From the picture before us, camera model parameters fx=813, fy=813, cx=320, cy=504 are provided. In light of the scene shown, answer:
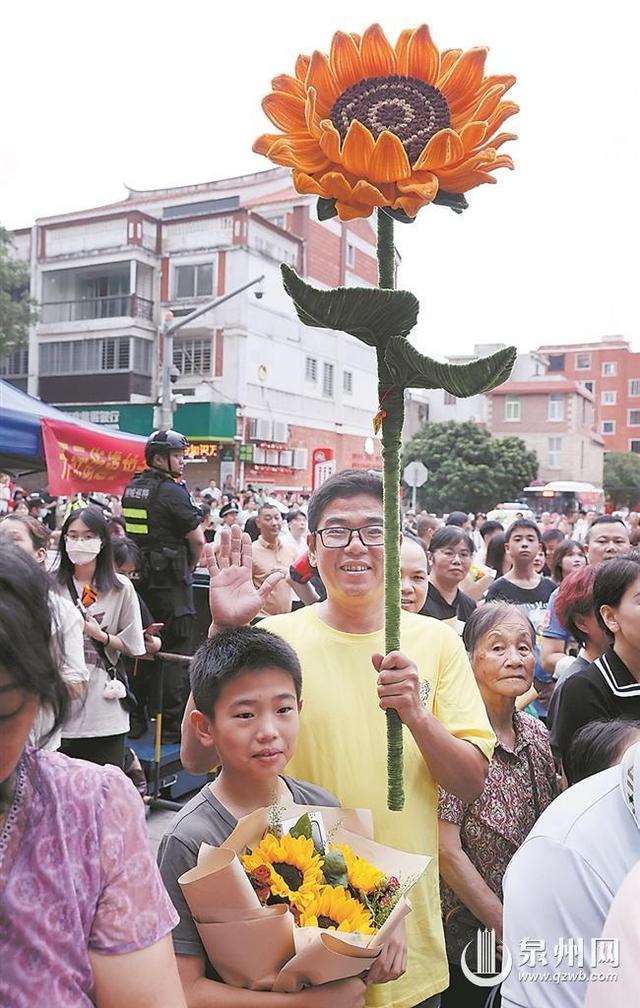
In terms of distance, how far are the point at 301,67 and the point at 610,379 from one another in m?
68.7

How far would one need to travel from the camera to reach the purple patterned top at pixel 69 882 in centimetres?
102

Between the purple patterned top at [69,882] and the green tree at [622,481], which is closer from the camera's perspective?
the purple patterned top at [69,882]

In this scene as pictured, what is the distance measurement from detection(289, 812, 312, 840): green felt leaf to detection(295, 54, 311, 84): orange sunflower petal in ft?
4.92

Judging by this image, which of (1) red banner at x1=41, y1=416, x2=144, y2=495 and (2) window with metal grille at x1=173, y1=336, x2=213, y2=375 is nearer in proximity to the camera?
(1) red banner at x1=41, y1=416, x2=144, y2=495

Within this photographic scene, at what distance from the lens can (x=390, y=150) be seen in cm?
150

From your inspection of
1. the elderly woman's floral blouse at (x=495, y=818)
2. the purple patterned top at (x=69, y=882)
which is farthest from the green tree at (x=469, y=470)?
the purple patterned top at (x=69, y=882)

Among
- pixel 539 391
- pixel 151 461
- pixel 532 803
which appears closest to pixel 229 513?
pixel 151 461

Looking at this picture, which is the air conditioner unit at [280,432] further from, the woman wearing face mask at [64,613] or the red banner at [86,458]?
the woman wearing face mask at [64,613]

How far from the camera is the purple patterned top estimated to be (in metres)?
1.02

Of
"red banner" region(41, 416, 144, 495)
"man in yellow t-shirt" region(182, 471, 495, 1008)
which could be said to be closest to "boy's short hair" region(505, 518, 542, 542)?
"red banner" region(41, 416, 144, 495)

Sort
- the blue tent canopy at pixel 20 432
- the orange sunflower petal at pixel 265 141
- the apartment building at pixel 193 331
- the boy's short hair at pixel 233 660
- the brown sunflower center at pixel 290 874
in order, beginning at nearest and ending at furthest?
the brown sunflower center at pixel 290 874
the orange sunflower petal at pixel 265 141
the boy's short hair at pixel 233 660
the blue tent canopy at pixel 20 432
the apartment building at pixel 193 331

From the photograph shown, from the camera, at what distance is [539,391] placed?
166ft

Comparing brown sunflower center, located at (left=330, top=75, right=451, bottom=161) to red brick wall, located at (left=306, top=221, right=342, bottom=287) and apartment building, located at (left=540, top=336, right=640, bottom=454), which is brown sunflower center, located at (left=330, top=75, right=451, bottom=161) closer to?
red brick wall, located at (left=306, top=221, right=342, bottom=287)

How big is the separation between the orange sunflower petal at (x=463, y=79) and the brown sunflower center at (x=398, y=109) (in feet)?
0.07
